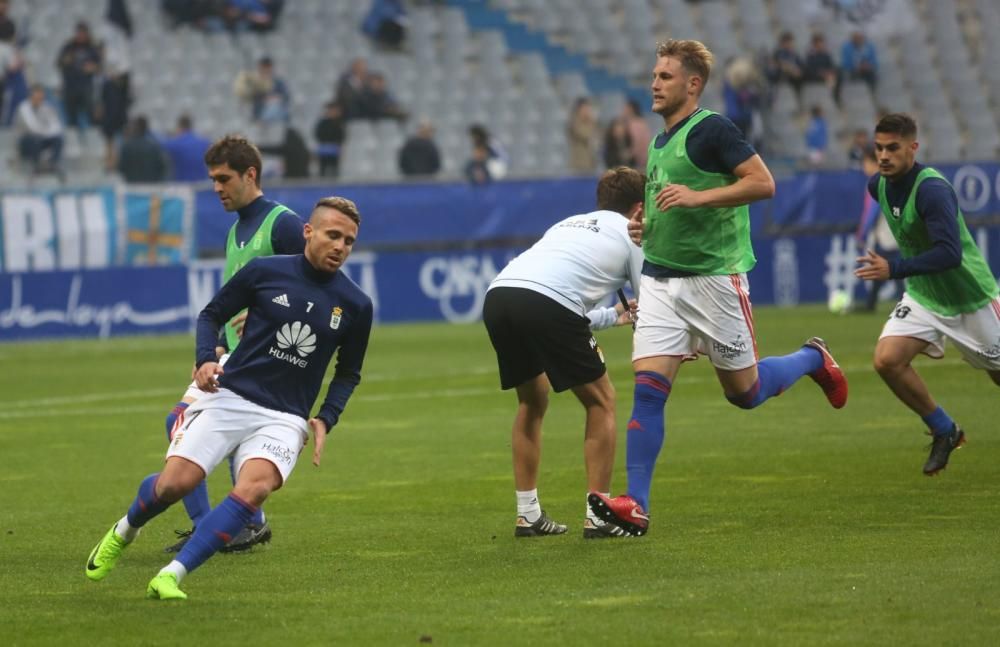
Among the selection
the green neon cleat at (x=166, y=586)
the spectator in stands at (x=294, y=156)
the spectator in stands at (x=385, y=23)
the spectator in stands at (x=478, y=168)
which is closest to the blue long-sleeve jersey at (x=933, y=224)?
the green neon cleat at (x=166, y=586)

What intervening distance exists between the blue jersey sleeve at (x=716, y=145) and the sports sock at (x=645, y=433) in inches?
42.3

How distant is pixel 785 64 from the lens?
107 ft

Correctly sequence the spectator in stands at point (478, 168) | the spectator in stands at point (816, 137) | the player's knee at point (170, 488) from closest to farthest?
the player's knee at point (170, 488)
the spectator in stands at point (478, 168)
the spectator in stands at point (816, 137)

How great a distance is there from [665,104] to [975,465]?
3.66m

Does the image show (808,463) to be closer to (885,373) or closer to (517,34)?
(885,373)

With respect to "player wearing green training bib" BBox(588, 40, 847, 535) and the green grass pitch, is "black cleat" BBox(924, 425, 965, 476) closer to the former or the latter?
the green grass pitch

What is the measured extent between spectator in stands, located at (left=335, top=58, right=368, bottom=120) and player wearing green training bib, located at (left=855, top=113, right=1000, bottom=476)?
62.1 feet

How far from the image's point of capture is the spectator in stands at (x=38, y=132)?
26.0m

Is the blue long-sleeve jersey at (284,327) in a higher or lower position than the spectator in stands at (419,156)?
higher

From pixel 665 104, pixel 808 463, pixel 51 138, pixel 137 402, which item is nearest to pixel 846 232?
pixel 51 138

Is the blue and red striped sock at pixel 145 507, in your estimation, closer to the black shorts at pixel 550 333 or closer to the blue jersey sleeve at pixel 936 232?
the black shorts at pixel 550 333

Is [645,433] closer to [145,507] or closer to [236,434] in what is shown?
[236,434]

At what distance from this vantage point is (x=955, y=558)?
776 centimetres

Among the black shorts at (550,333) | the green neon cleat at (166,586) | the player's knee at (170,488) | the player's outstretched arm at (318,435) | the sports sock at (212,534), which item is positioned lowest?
the green neon cleat at (166,586)
